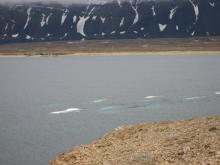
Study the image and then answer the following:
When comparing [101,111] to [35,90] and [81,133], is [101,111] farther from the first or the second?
[35,90]

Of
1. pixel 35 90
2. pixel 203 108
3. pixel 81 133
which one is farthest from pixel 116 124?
pixel 35 90

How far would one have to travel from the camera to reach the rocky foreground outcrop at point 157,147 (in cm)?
2329

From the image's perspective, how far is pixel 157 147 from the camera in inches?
1005

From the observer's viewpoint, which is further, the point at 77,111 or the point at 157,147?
the point at 77,111

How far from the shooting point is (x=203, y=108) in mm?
44781

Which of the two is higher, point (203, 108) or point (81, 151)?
point (81, 151)

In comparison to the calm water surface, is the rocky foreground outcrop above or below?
above

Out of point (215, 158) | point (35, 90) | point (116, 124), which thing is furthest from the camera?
point (35, 90)

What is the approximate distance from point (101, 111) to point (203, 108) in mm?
9235

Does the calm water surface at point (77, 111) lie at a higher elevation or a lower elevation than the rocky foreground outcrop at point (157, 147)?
lower

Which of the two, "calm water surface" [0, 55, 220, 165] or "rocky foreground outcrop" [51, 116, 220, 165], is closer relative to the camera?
"rocky foreground outcrop" [51, 116, 220, 165]

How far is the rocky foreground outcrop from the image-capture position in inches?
917

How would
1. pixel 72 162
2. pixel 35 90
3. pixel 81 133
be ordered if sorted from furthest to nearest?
1. pixel 35 90
2. pixel 81 133
3. pixel 72 162

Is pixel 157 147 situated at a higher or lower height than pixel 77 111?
higher
